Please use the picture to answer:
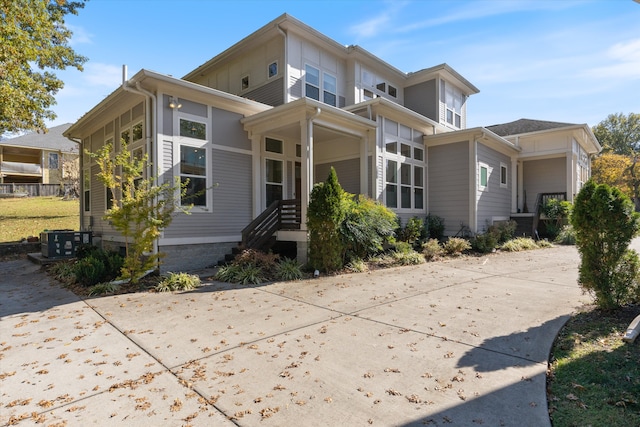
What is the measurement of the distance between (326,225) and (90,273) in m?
5.40

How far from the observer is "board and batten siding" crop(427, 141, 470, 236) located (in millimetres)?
12797

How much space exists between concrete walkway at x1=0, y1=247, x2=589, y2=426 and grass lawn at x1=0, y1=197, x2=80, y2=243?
449 inches

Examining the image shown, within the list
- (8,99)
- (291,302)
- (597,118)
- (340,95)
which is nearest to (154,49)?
(8,99)

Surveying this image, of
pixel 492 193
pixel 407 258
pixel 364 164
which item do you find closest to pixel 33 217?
pixel 364 164

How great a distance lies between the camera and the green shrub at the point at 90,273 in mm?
7531

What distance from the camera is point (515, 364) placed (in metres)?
3.28

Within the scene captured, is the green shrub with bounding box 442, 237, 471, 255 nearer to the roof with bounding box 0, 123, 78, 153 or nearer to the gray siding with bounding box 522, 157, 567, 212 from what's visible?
the gray siding with bounding box 522, 157, 567, 212

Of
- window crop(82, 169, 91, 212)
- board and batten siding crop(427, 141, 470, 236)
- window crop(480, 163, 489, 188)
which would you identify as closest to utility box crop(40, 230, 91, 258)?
window crop(82, 169, 91, 212)

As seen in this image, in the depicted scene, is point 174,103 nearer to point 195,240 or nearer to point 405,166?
point 195,240

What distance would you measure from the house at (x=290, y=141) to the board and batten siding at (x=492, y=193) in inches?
3.3

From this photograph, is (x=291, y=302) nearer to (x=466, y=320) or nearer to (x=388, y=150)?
(x=466, y=320)

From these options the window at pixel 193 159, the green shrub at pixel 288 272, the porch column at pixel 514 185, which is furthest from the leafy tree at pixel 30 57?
the porch column at pixel 514 185

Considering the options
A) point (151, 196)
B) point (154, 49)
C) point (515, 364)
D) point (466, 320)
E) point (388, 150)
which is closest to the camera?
point (515, 364)

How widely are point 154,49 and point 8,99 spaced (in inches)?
161
